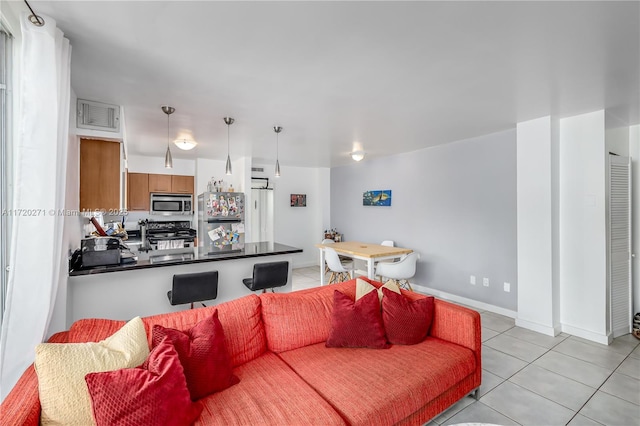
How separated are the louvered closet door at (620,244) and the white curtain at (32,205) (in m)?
4.87

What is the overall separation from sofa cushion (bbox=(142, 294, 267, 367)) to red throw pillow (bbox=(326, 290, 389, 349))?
1.73 ft

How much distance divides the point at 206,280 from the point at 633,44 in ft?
11.8

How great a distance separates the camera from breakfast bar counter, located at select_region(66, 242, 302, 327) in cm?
253

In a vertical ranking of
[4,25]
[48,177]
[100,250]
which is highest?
[4,25]

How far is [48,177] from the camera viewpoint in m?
1.64

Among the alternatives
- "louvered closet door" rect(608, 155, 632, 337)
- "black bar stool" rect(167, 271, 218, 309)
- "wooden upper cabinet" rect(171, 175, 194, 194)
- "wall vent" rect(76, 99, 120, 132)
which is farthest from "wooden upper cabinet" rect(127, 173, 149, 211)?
"louvered closet door" rect(608, 155, 632, 337)

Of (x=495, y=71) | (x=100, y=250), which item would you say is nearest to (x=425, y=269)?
(x=495, y=71)

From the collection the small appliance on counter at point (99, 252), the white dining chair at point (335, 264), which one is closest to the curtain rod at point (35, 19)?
the small appliance on counter at point (99, 252)

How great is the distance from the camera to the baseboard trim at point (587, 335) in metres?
3.14

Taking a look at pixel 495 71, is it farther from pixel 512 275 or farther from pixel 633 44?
pixel 512 275

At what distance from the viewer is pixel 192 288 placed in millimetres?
2682

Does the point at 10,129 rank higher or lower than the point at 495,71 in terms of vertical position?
lower

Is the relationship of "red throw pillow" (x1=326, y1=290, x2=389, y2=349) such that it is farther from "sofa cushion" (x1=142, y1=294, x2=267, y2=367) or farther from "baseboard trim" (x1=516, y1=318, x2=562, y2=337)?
"baseboard trim" (x1=516, y1=318, x2=562, y2=337)

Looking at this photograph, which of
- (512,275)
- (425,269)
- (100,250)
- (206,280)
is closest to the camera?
(100,250)
